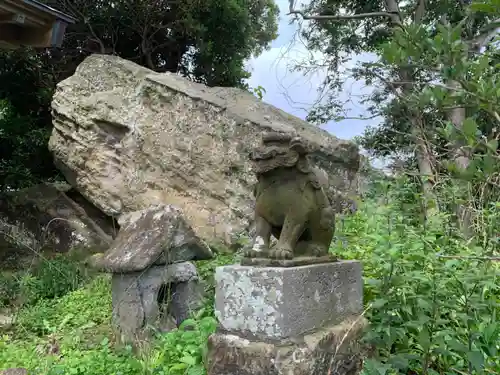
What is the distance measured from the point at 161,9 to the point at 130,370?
23.8 ft

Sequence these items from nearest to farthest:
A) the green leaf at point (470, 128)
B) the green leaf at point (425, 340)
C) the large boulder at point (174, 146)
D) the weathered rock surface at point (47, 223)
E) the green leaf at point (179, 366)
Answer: the green leaf at point (470, 128), the green leaf at point (425, 340), the green leaf at point (179, 366), the large boulder at point (174, 146), the weathered rock surface at point (47, 223)

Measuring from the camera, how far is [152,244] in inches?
155

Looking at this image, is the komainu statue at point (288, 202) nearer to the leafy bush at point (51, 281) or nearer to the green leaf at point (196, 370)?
the green leaf at point (196, 370)

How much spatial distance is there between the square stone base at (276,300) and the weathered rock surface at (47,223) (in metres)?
4.91

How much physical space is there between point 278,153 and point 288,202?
0.27m

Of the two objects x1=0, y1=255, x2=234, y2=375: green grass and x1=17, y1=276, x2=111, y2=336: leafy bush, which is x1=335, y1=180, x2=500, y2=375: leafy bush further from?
x1=17, y1=276, x2=111, y2=336: leafy bush

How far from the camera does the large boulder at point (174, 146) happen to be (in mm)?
5891

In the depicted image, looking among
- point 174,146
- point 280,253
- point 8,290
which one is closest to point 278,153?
point 280,253

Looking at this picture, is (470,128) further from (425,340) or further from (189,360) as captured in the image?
(189,360)

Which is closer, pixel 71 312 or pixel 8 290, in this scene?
pixel 71 312

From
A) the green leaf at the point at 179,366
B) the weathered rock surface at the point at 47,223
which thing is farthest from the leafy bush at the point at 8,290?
the green leaf at the point at 179,366

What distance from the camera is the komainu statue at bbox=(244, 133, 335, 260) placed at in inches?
96.3

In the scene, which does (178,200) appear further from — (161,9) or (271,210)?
(161,9)

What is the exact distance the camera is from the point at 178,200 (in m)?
6.06
